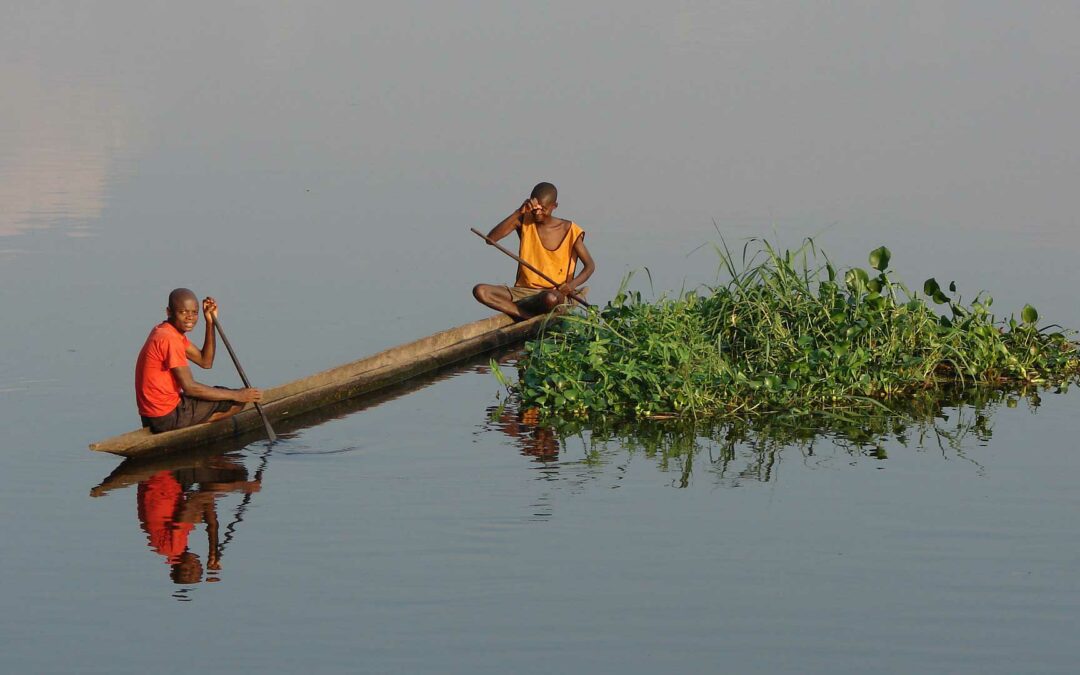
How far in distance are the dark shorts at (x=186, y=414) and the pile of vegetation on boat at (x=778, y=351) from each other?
2073 mm

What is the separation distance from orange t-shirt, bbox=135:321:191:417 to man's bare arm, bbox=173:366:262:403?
0.05 m

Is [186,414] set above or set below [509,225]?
below

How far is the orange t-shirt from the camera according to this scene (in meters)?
9.97

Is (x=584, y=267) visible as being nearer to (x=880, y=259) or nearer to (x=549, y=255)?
(x=549, y=255)

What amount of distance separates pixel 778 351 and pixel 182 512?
4.14m

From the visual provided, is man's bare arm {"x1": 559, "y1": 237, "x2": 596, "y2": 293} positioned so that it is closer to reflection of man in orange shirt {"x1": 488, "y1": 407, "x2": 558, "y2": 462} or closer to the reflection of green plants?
reflection of man in orange shirt {"x1": 488, "y1": 407, "x2": 558, "y2": 462}

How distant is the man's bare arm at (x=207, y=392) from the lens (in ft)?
32.8

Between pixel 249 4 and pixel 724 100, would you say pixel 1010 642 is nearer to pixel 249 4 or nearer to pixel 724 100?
pixel 724 100

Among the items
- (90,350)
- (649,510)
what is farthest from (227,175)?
(649,510)

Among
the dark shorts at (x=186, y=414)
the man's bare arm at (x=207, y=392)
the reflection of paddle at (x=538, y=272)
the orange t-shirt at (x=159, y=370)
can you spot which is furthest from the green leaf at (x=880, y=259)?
the orange t-shirt at (x=159, y=370)

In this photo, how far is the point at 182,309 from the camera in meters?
9.91

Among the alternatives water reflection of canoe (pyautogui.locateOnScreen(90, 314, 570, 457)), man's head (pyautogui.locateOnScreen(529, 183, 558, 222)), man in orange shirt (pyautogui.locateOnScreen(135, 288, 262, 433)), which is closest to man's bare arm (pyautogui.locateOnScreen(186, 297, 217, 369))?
man in orange shirt (pyautogui.locateOnScreen(135, 288, 262, 433))

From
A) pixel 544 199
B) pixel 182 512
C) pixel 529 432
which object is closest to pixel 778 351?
pixel 529 432

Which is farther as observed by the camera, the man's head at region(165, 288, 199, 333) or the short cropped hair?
the short cropped hair
